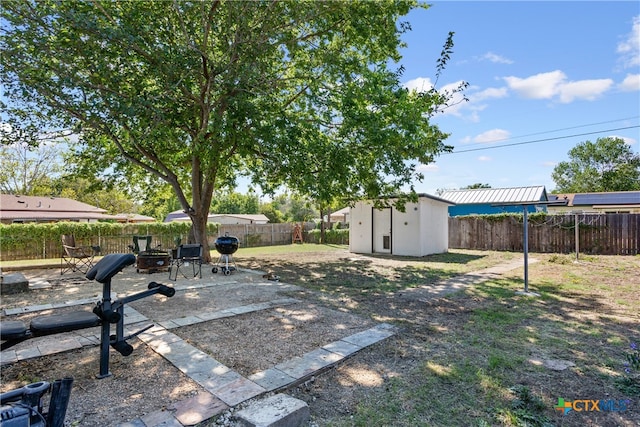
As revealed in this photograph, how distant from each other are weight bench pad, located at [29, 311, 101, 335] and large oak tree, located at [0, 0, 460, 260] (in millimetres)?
5376

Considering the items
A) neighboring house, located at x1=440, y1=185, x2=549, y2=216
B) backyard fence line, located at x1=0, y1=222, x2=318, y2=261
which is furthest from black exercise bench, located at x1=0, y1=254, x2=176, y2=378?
neighboring house, located at x1=440, y1=185, x2=549, y2=216

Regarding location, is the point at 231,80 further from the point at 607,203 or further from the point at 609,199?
the point at 609,199

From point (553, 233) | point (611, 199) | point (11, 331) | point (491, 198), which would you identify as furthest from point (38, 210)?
point (611, 199)

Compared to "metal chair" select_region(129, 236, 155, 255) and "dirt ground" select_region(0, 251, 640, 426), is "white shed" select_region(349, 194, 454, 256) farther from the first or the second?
"metal chair" select_region(129, 236, 155, 255)

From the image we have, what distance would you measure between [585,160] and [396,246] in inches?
1575

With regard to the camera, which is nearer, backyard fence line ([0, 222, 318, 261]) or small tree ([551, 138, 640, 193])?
backyard fence line ([0, 222, 318, 261])

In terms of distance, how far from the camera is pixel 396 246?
45.4 ft

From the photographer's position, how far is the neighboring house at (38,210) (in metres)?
17.0

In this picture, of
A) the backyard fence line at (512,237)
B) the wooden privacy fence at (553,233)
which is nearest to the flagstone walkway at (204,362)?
the backyard fence line at (512,237)

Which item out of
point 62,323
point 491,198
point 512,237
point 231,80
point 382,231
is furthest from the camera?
point 491,198

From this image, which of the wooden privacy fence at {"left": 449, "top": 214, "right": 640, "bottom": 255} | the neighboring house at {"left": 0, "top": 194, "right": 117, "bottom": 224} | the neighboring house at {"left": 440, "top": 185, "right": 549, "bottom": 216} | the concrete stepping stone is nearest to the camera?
the concrete stepping stone

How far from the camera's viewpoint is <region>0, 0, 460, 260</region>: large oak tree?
6.98 meters

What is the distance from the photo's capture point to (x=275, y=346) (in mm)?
3584

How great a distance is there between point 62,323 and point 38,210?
68.0 feet
